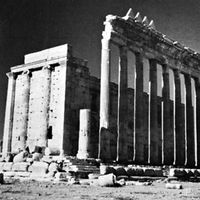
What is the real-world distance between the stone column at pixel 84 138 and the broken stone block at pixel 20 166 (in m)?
3.73

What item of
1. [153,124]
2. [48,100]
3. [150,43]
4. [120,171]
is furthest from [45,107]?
[120,171]

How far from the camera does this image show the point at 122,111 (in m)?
24.3

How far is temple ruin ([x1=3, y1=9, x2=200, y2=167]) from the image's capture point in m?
24.3

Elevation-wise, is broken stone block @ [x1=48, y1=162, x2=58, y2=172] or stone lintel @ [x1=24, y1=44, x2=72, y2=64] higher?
stone lintel @ [x1=24, y1=44, x2=72, y2=64]

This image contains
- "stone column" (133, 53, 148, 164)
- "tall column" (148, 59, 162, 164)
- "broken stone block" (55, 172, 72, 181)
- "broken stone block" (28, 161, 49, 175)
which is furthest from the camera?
"tall column" (148, 59, 162, 164)

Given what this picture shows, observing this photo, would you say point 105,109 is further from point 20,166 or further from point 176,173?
point 20,166

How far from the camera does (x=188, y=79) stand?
105 ft

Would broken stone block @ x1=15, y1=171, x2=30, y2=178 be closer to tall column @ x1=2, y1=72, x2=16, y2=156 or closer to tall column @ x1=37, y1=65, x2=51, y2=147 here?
tall column @ x1=37, y1=65, x2=51, y2=147

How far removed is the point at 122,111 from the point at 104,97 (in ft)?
6.64

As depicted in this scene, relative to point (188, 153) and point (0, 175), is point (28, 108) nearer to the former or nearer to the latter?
point (188, 153)

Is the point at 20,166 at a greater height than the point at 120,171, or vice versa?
the point at 20,166

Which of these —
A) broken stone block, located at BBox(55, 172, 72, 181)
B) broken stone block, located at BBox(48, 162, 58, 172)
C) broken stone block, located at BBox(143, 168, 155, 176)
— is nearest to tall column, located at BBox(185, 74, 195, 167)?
broken stone block, located at BBox(143, 168, 155, 176)

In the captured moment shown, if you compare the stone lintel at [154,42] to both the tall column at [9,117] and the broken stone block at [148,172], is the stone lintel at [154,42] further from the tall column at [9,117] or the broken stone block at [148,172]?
the tall column at [9,117]

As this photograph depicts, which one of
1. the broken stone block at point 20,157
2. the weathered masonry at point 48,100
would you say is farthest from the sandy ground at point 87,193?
the weathered masonry at point 48,100
